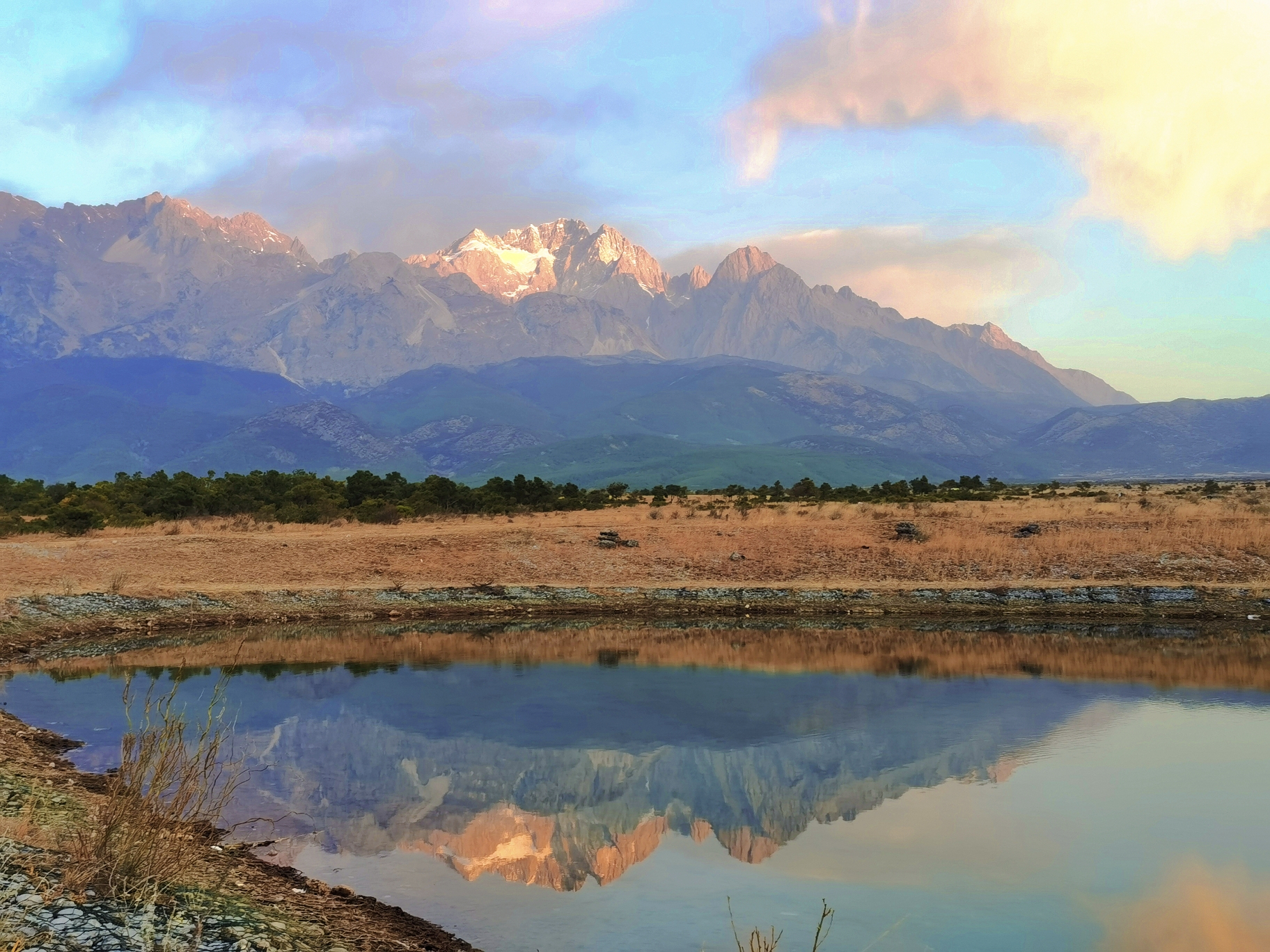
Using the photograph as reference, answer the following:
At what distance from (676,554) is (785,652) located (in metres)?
18.9

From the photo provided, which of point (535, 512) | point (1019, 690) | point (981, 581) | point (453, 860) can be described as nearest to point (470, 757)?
point (453, 860)

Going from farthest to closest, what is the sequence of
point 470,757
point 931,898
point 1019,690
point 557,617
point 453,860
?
point 557,617 < point 1019,690 < point 470,757 < point 453,860 < point 931,898

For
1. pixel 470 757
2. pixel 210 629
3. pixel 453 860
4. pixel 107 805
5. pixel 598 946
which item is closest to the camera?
pixel 107 805

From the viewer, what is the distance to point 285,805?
62.4ft

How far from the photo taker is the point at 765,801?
19.4 metres

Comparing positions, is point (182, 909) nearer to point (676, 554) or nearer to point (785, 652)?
point (785, 652)

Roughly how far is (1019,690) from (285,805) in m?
21.5

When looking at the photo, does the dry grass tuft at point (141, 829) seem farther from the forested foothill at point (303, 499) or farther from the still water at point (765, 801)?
the forested foothill at point (303, 499)

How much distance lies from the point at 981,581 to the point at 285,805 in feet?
126

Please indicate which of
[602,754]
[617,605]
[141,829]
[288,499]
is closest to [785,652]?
[617,605]

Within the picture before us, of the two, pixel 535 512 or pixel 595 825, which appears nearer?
pixel 595 825

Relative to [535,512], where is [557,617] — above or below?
below

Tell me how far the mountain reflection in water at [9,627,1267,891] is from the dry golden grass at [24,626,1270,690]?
0.17m

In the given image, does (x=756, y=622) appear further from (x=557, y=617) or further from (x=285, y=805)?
(x=285, y=805)
